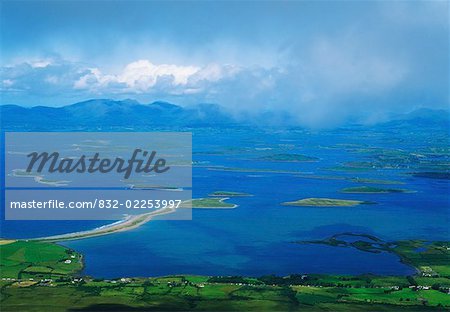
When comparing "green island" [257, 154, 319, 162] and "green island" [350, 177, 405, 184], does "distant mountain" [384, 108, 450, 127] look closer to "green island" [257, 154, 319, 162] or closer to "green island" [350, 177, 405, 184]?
"green island" [257, 154, 319, 162]

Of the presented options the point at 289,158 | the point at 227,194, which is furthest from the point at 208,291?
the point at 289,158

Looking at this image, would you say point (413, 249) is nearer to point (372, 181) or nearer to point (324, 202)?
point (324, 202)

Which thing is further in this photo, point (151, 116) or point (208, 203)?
point (151, 116)

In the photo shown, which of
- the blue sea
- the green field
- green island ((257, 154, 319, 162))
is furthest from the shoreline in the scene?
green island ((257, 154, 319, 162))

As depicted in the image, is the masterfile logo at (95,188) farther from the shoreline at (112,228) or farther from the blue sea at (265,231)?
the blue sea at (265,231)

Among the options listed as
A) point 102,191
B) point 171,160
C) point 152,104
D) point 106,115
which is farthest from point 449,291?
point 152,104

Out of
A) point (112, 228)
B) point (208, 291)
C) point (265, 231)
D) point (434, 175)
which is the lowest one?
point (208, 291)

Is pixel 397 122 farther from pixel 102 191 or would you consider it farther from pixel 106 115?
pixel 102 191
